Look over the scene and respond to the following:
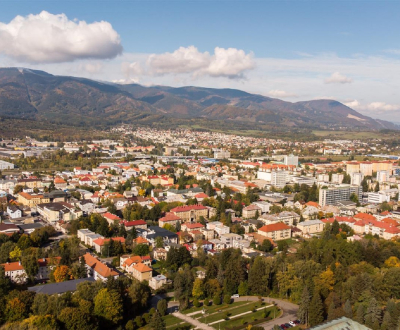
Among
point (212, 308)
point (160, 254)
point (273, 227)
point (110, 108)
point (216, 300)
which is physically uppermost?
point (110, 108)

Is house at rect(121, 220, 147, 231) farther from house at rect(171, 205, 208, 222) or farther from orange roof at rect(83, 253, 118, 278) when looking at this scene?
orange roof at rect(83, 253, 118, 278)

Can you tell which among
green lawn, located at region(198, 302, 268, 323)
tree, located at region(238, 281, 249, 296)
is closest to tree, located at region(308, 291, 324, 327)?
green lawn, located at region(198, 302, 268, 323)

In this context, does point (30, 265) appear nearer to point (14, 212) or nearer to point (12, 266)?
point (12, 266)

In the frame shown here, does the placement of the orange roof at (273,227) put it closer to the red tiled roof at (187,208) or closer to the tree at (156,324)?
the red tiled roof at (187,208)

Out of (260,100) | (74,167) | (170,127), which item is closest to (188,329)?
(74,167)

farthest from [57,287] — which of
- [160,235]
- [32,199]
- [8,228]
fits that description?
[32,199]
